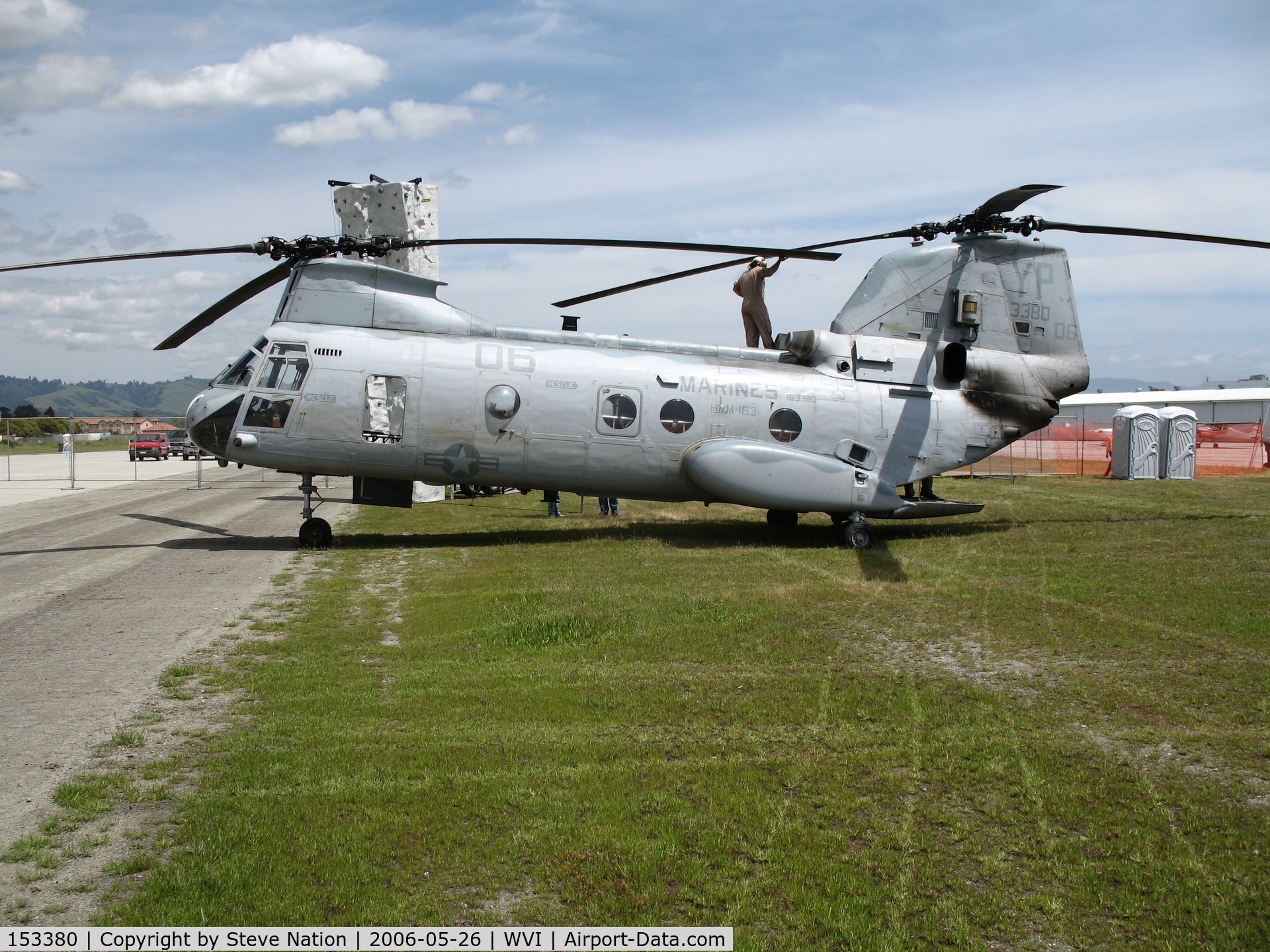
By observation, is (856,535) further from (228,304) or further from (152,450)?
(152,450)

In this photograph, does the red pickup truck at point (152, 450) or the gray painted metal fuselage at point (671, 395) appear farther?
the red pickup truck at point (152, 450)

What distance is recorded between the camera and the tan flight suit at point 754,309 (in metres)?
17.3

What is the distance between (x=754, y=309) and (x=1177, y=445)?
66.9ft

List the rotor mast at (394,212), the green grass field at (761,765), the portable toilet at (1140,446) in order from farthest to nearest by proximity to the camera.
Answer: the portable toilet at (1140,446) < the rotor mast at (394,212) < the green grass field at (761,765)

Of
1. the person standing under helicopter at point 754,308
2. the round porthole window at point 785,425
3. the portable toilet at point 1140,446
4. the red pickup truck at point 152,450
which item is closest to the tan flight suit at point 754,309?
the person standing under helicopter at point 754,308

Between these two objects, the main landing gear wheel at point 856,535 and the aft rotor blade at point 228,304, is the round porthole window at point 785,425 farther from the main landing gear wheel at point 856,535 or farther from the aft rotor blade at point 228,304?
the aft rotor blade at point 228,304

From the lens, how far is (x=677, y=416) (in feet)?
52.0

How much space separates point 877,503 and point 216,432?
1116cm

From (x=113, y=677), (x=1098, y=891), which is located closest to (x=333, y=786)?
(x=113, y=677)

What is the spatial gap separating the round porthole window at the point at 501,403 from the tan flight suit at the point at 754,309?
199 inches

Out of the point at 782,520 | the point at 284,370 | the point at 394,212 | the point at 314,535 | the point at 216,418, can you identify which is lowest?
the point at 314,535

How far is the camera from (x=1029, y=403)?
17.2 meters

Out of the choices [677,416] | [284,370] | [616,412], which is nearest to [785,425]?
[677,416]
